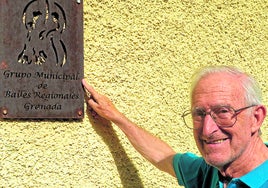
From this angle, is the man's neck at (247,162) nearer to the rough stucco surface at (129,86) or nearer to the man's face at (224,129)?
the man's face at (224,129)

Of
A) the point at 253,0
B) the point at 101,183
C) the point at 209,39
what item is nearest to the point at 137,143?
the point at 101,183

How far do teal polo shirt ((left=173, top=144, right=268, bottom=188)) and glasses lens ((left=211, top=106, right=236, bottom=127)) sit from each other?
22 centimetres

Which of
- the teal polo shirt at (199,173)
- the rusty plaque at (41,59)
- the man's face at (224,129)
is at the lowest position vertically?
the teal polo shirt at (199,173)

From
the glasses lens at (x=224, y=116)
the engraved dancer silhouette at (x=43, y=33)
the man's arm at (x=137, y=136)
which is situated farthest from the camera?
the man's arm at (x=137, y=136)

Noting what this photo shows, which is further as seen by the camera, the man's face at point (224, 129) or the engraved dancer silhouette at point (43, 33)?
the engraved dancer silhouette at point (43, 33)

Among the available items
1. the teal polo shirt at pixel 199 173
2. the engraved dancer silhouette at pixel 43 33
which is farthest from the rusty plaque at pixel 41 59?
the teal polo shirt at pixel 199 173

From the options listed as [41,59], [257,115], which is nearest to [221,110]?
[257,115]

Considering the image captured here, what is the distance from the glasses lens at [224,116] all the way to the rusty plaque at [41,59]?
0.61m

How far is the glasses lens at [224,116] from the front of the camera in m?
2.06

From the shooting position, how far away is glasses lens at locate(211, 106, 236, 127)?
2.06m

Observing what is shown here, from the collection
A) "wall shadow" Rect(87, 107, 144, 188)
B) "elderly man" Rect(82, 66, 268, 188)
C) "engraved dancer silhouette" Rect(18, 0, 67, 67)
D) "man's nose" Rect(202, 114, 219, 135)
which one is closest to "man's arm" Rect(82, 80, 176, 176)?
"wall shadow" Rect(87, 107, 144, 188)

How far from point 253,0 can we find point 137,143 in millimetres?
1207

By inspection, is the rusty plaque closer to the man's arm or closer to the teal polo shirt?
the man's arm

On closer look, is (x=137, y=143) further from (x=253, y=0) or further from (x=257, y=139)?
(x=253, y=0)
